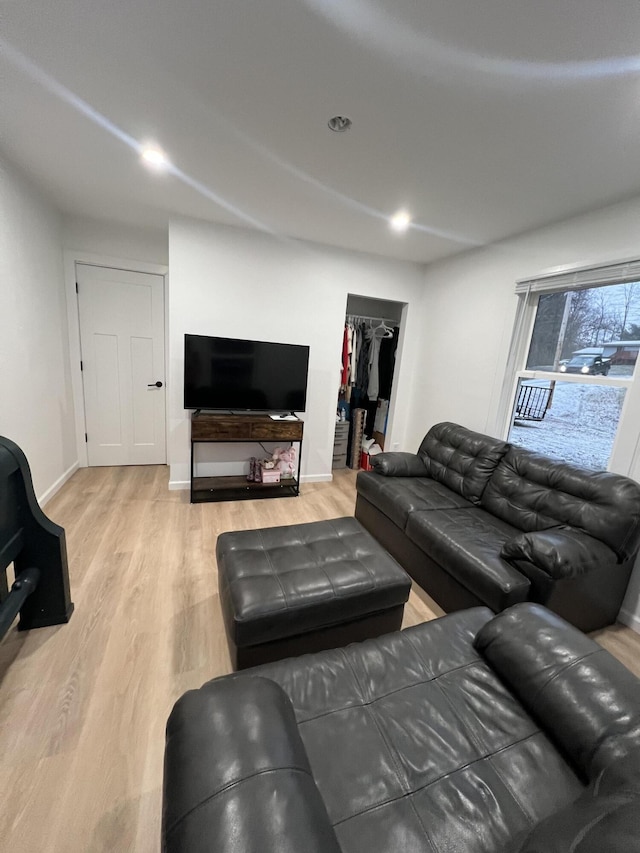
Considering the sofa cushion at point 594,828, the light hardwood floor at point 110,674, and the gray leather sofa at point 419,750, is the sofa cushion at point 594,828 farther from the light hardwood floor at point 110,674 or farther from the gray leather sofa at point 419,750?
the light hardwood floor at point 110,674

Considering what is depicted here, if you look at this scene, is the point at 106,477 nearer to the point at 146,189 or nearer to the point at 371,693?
the point at 146,189

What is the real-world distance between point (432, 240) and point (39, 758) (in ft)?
12.5

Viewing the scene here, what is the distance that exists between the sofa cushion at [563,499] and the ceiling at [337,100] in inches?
64.6


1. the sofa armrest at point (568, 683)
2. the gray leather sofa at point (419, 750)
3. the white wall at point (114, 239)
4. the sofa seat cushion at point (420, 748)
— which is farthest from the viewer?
the white wall at point (114, 239)

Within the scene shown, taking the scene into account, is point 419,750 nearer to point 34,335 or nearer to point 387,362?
point 34,335

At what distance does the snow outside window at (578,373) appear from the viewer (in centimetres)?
210

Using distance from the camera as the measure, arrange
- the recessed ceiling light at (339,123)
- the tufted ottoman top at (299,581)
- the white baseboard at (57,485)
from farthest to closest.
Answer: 1. the white baseboard at (57,485)
2. the recessed ceiling light at (339,123)
3. the tufted ottoman top at (299,581)

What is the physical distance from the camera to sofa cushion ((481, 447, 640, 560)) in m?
1.73

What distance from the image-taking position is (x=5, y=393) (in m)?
2.21

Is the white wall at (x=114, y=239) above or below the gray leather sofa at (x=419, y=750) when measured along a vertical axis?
above

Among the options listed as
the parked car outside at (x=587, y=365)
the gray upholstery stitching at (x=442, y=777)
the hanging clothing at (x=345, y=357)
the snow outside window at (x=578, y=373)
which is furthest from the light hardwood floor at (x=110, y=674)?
the hanging clothing at (x=345, y=357)

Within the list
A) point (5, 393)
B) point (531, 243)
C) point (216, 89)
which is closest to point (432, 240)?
point (531, 243)

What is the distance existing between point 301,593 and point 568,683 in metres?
0.90

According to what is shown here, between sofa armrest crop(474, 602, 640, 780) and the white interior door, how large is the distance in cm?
356
